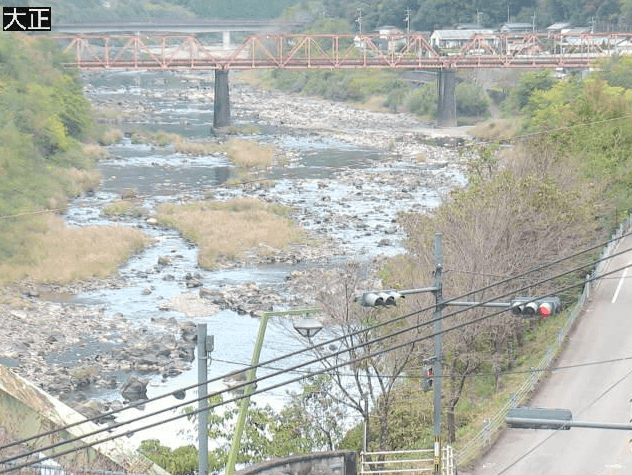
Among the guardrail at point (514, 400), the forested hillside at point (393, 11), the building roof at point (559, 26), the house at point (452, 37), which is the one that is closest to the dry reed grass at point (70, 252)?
the guardrail at point (514, 400)

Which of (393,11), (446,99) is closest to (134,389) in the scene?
(446,99)

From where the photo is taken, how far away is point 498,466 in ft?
59.9

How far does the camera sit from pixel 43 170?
53.0m

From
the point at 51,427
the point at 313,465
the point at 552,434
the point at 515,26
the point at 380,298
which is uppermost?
the point at 515,26

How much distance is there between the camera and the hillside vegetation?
39.7 m

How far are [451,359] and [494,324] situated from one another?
1.02m

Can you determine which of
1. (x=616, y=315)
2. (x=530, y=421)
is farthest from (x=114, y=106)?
(x=530, y=421)

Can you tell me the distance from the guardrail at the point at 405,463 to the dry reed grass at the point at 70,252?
20.5 metres

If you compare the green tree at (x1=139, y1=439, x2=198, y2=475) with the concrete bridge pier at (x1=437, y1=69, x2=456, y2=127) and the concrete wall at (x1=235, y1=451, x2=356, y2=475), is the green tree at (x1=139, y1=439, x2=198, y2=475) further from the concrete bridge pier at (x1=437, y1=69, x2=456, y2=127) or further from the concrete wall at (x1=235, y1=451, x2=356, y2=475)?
the concrete bridge pier at (x1=437, y1=69, x2=456, y2=127)

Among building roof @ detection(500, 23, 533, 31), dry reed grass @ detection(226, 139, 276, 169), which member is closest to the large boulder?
dry reed grass @ detection(226, 139, 276, 169)

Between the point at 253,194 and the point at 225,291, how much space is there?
18.4 m

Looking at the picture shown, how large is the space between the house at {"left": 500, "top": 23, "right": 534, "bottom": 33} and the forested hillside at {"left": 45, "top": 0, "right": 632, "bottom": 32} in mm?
1028

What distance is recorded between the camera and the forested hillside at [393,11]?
109 m

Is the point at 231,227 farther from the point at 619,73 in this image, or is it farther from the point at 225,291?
the point at 619,73
